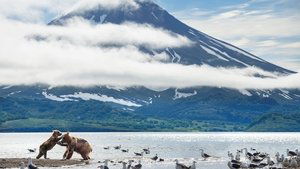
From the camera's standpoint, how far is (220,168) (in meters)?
81.9

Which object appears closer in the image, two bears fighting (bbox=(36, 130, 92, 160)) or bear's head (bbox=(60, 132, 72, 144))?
bear's head (bbox=(60, 132, 72, 144))

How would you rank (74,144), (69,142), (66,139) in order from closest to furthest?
1. (66,139)
2. (69,142)
3. (74,144)

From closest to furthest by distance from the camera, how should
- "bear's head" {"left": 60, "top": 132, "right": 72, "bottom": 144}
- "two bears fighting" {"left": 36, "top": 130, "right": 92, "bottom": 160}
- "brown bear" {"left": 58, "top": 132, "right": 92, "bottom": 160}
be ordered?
"bear's head" {"left": 60, "top": 132, "right": 72, "bottom": 144} → "brown bear" {"left": 58, "top": 132, "right": 92, "bottom": 160} → "two bears fighting" {"left": 36, "top": 130, "right": 92, "bottom": 160}

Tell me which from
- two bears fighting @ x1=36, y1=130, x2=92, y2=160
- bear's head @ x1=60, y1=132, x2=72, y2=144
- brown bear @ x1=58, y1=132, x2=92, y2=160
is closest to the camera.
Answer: bear's head @ x1=60, y1=132, x2=72, y2=144

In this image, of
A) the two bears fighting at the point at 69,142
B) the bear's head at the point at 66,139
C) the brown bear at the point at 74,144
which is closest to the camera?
the bear's head at the point at 66,139

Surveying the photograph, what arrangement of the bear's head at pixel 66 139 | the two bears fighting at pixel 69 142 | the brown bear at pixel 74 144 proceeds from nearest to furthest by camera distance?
the bear's head at pixel 66 139, the brown bear at pixel 74 144, the two bears fighting at pixel 69 142

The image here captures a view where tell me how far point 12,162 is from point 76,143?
10.0 m

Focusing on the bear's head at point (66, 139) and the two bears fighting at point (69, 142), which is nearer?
the bear's head at point (66, 139)

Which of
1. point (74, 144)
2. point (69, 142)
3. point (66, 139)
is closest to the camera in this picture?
point (66, 139)

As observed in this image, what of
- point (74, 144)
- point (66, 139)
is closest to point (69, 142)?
point (66, 139)

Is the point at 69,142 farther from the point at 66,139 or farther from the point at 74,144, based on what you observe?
the point at 74,144

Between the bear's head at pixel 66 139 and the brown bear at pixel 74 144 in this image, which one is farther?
the brown bear at pixel 74 144

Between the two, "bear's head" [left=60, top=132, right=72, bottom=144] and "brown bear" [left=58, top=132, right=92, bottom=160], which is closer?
"bear's head" [left=60, top=132, right=72, bottom=144]

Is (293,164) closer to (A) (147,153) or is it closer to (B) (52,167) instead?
(B) (52,167)
